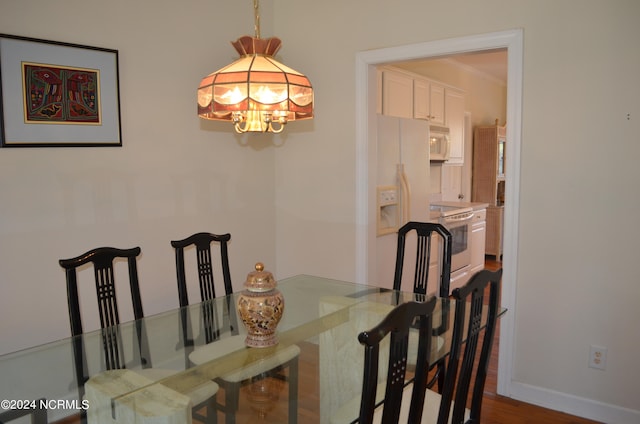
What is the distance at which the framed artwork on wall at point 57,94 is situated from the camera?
2.58m

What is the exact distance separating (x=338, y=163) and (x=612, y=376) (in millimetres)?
2156

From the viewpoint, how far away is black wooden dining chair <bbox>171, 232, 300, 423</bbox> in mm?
1812

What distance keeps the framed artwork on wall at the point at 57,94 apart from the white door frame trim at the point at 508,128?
1609 millimetres

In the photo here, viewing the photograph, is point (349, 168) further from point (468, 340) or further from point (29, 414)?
point (29, 414)

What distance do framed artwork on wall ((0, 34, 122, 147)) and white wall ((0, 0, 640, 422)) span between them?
0.07 metres

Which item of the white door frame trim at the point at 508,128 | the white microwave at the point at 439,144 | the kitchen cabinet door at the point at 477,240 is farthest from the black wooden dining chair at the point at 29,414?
the kitchen cabinet door at the point at 477,240

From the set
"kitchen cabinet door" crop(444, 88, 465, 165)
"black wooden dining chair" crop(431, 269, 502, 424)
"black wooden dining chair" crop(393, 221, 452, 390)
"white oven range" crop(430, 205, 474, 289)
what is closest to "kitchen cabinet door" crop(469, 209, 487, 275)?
"white oven range" crop(430, 205, 474, 289)

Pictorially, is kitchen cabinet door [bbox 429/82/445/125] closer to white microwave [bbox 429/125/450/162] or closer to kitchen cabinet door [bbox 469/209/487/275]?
white microwave [bbox 429/125/450/162]

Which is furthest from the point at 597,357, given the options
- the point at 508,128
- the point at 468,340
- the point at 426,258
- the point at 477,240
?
the point at 477,240

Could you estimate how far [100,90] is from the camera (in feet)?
9.70

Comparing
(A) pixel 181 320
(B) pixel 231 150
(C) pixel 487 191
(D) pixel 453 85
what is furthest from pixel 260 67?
(C) pixel 487 191

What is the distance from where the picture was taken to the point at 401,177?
4.34m

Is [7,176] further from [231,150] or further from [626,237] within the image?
[626,237]

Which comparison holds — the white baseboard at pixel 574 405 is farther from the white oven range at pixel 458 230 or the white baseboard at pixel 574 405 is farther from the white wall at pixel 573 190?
the white oven range at pixel 458 230
